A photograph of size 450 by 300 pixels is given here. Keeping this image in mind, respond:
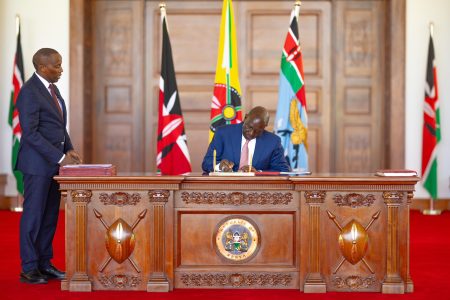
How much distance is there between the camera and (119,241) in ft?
15.5

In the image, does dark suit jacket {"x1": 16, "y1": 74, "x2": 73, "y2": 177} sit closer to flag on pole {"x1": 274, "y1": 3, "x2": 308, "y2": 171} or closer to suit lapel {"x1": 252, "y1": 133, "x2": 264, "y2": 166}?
suit lapel {"x1": 252, "y1": 133, "x2": 264, "y2": 166}

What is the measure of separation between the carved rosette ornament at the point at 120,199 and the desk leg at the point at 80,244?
101mm

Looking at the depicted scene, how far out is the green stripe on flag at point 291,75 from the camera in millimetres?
7743

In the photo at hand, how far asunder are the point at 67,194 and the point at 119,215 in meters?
0.38

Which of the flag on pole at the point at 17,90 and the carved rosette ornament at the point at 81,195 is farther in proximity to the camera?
the flag on pole at the point at 17,90

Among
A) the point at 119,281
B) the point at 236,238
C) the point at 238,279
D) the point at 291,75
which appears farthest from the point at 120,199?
the point at 291,75

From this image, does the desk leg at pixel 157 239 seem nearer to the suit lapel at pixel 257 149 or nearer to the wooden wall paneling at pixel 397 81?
the suit lapel at pixel 257 149

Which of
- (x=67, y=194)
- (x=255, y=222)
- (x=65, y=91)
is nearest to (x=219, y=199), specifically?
(x=255, y=222)

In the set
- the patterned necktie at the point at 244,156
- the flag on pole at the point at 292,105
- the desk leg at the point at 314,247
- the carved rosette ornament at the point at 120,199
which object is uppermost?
the flag on pole at the point at 292,105

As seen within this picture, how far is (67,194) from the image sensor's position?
15.6 feet

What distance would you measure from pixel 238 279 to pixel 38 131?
69.3 inches

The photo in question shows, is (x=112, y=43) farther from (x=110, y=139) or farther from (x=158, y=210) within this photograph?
(x=158, y=210)

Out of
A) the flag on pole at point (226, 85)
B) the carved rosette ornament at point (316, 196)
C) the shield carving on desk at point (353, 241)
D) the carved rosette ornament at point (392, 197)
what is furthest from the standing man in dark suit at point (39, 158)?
the flag on pole at point (226, 85)

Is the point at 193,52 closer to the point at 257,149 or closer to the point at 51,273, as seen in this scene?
the point at 257,149
